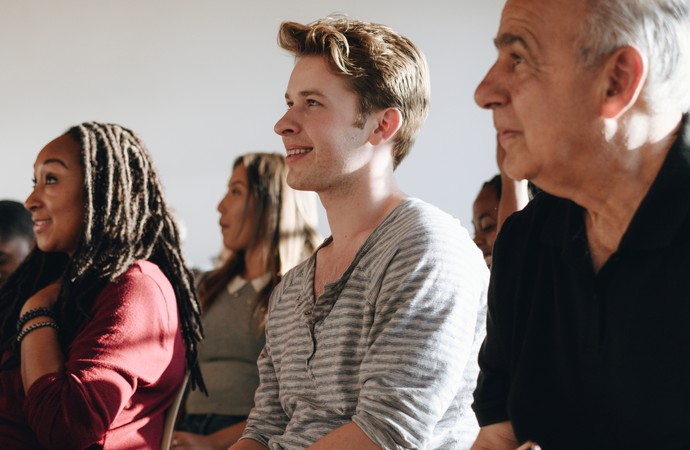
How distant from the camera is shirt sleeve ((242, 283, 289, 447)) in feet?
5.88

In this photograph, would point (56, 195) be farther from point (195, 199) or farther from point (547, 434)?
point (195, 199)

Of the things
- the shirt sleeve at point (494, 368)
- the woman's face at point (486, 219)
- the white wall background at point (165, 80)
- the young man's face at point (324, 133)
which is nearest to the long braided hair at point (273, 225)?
the woman's face at point (486, 219)

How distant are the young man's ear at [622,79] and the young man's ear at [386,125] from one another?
78cm

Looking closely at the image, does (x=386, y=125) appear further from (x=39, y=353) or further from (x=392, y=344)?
(x=39, y=353)

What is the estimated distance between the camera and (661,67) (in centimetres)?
107

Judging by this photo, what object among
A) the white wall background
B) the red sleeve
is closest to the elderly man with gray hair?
the red sleeve

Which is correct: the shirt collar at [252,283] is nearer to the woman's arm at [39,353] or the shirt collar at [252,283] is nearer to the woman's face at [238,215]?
the woman's face at [238,215]

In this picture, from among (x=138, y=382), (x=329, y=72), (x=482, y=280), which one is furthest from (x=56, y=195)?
(x=482, y=280)

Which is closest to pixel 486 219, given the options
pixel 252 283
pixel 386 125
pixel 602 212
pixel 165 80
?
pixel 386 125

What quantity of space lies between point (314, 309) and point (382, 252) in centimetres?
18

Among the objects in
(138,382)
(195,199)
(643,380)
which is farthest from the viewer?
(195,199)

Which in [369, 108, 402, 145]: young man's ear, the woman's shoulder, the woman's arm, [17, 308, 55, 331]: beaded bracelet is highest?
[369, 108, 402, 145]: young man's ear

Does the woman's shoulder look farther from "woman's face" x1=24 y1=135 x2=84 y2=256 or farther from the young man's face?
the young man's face

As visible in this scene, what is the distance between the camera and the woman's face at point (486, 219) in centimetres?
249
